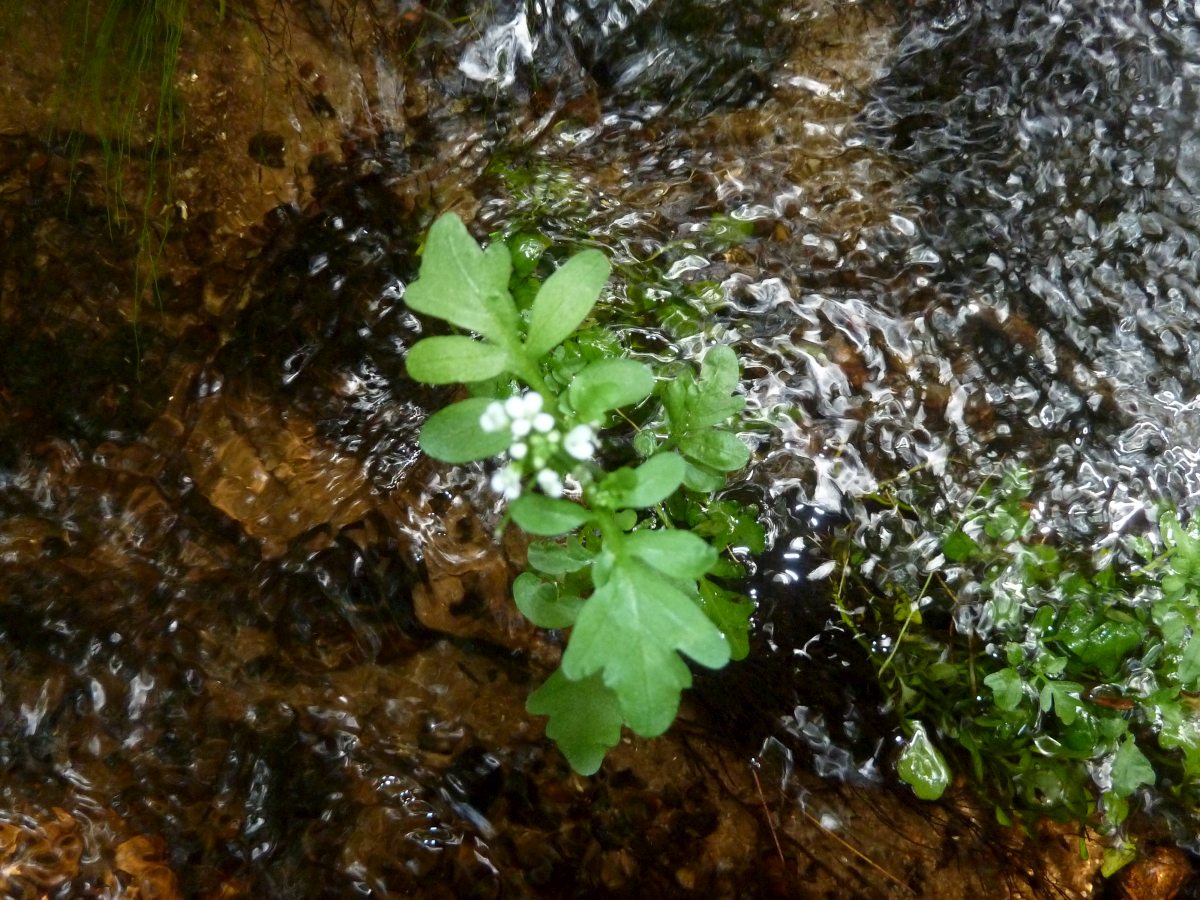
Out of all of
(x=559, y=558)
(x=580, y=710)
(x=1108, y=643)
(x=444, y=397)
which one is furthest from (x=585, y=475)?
(x=1108, y=643)

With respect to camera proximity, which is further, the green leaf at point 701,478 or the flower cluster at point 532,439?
the green leaf at point 701,478

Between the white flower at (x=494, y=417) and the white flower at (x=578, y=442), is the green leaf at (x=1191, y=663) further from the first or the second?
the white flower at (x=494, y=417)

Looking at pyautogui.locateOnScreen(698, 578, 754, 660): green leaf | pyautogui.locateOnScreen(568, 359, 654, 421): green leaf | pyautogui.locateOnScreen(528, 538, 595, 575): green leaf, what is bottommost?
pyautogui.locateOnScreen(698, 578, 754, 660): green leaf

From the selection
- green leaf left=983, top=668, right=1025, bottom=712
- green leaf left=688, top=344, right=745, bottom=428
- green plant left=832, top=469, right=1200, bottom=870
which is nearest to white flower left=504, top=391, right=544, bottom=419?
green leaf left=688, top=344, right=745, bottom=428

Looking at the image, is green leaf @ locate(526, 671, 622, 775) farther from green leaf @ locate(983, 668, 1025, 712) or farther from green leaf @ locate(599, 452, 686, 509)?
green leaf @ locate(983, 668, 1025, 712)

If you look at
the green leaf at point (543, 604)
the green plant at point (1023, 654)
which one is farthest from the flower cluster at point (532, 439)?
the green plant at point (1023, 654)

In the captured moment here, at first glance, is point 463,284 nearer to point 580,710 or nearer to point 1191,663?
point 580,710
